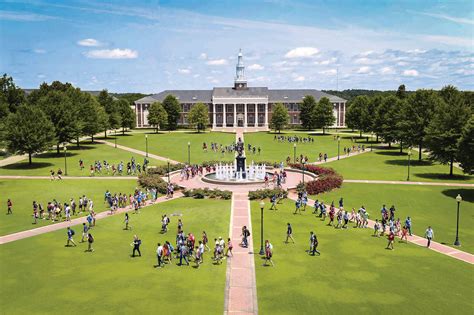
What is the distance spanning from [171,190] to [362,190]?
66.5ft

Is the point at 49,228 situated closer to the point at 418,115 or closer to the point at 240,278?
the point at 240,278

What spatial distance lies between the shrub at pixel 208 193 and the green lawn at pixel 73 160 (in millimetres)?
18477

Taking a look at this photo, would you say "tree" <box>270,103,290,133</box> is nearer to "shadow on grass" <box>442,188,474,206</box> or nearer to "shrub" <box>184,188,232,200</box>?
"shadow on grass" <box>442,188,474,206</box>

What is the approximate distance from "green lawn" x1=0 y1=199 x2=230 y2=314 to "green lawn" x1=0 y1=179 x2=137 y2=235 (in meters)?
5.13

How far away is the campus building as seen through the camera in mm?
139750

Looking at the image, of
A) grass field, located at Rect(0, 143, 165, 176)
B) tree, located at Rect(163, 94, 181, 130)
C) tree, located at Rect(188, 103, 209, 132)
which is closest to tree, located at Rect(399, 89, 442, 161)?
grass field, located at Rect(0, 143, 165, 176)

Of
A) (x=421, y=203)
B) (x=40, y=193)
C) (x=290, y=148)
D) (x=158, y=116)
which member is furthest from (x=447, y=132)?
(x=158, y=116)

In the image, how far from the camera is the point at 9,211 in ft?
120

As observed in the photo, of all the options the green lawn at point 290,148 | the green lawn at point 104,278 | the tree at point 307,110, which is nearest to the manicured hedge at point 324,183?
the green lawn at point 104,278

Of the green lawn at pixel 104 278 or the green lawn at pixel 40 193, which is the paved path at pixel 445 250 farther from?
the green lawn at pixel 40 193

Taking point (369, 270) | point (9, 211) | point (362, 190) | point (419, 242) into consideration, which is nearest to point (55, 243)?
point (9, 211)

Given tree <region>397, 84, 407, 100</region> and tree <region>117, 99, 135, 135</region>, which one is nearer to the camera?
tree <region>117, 99, 135, 135</region>

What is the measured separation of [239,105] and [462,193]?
328ft

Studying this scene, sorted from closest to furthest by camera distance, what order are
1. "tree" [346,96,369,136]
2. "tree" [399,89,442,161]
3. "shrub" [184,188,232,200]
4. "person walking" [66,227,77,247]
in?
"person walking" [66,227,77,247]
"shrub" [184,188,232,200]
"tree" [399,89,442,161]
"tree" [346,96,369,136]
